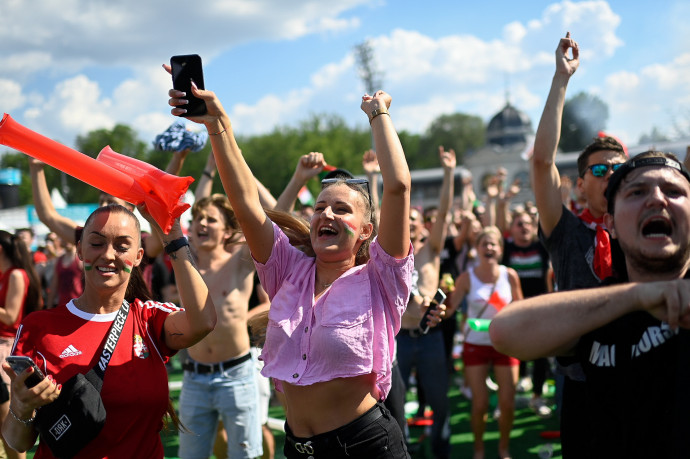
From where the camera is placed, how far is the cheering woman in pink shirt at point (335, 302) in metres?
2.58

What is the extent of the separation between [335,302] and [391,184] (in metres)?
0.55

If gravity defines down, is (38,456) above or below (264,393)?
above

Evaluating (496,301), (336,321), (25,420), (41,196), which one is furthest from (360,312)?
(496,301)

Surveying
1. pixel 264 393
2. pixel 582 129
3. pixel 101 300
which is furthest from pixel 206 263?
pixel 582 129

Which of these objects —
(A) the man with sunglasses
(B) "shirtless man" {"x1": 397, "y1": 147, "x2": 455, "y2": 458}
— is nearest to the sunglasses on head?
(A) the man with sunglasses

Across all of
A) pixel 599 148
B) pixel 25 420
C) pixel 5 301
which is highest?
pixel 599 148

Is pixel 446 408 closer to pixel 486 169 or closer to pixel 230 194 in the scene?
pixel 230 194

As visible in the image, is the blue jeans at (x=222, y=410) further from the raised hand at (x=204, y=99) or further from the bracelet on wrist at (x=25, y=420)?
the raised hand at (x=204, y=99)

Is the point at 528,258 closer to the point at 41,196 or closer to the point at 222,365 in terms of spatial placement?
the point at 222,365

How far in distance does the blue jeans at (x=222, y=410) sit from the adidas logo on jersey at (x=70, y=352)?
2231 millimetres

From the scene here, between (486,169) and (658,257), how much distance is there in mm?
79545

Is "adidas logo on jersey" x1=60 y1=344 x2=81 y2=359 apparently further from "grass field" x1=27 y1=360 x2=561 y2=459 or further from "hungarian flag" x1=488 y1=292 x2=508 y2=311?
"hungarian flag" x1=488 y1=292 x2=508 y2=311

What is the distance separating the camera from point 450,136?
90.1 meters

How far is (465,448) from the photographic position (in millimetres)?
6281
